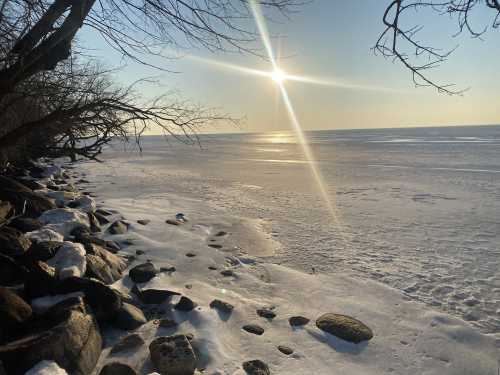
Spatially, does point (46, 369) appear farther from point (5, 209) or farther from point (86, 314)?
point (5, 209)

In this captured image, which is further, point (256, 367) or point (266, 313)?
point (266, 313)

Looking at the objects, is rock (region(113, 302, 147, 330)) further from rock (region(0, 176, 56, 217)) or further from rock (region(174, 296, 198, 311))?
rock (region(0, 176, 56, 217))

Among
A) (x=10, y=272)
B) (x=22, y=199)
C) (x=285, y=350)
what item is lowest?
(x=285, y=350)

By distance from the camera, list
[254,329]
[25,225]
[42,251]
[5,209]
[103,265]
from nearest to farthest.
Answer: [254,329], [42,251], [103,265], [25,225], [5,209]

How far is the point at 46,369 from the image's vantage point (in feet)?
6.81

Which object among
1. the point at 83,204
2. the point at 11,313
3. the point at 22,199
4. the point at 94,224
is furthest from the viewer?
the point at 83,204

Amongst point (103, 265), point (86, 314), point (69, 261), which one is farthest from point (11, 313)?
A: point (103, 265)

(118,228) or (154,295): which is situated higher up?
(118,228)

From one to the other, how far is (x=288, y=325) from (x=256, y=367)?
80cm

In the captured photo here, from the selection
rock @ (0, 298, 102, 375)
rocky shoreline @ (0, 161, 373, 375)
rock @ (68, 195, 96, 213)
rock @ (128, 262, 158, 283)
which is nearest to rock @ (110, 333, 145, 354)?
rocky shoreline @ (0, 161, 373, 375)

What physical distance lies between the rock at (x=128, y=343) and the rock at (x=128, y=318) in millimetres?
165

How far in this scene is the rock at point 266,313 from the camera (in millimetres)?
3561

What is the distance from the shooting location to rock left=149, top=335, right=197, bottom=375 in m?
2.50

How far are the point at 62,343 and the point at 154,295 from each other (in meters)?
1.36
